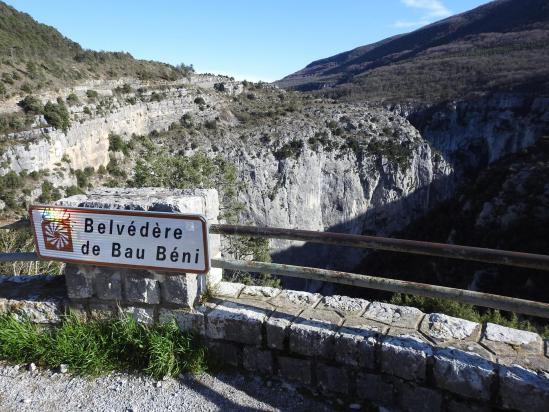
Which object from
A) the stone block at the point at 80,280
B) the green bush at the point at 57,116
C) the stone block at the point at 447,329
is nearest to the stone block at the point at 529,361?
the stone block at the point at 447,329

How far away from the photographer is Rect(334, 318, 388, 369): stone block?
266cm

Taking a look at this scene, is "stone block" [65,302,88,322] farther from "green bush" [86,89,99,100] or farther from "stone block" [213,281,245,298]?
"green bush" [86,89,99,100]

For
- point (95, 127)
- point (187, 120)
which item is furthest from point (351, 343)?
point (187, 120)

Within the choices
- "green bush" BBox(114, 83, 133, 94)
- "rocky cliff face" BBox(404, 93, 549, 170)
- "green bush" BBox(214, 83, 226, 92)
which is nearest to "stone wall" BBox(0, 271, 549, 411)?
"green bush" BBox(114, 83, 133, 94)

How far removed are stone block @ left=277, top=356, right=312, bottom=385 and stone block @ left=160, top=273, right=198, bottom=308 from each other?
0.77 metres

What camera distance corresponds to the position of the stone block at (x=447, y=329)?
2701 mm

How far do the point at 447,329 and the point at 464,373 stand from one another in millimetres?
387

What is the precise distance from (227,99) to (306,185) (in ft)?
46.8

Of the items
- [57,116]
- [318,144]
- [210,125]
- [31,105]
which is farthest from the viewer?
[318,144]

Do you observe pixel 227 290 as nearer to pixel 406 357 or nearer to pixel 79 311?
pixel 79 311

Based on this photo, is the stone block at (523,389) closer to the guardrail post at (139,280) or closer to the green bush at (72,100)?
the guardrail post at (139,280)

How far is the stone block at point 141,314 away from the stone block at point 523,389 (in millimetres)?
2304

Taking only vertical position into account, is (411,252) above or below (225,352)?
Answer: above

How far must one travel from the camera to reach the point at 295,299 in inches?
129
